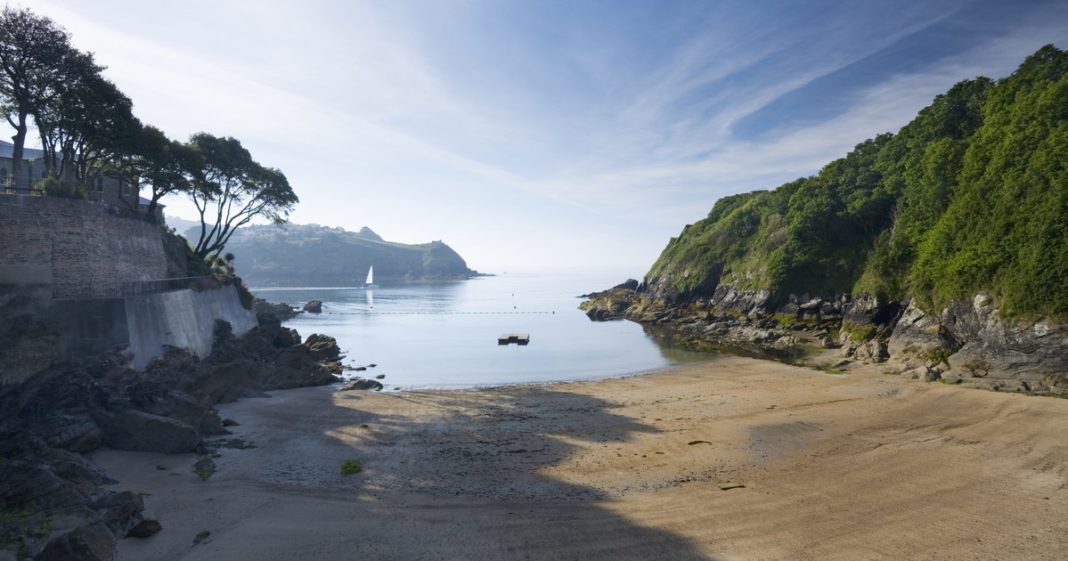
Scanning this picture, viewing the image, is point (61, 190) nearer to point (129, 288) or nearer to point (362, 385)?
point (129, 288)

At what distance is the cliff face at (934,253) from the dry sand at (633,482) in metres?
6.72

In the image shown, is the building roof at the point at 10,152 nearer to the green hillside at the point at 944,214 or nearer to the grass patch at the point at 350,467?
the grass patch at the point at 350,467

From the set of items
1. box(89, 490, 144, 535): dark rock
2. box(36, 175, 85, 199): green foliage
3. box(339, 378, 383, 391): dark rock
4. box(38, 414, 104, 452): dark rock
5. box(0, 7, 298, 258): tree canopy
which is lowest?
box(339, 378, 383, 391): dark rock

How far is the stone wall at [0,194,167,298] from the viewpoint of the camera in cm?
2169

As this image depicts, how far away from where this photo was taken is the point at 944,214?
126 feet

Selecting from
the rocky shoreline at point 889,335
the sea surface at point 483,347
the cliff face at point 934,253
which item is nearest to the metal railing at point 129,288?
the sea surface at point 483,347

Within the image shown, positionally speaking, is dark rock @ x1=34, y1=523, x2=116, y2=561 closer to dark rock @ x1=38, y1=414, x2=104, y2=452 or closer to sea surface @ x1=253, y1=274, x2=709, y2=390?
dark rock @ x1=38, y1=414, x2=104, y2=452

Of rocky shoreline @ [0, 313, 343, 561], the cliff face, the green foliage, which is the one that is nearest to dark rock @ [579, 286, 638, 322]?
the cliff face

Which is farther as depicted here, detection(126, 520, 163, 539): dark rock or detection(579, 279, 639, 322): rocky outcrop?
detection(579, 279, 639, 322): rocky outcrop

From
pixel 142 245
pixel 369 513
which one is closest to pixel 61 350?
pixel 142 245

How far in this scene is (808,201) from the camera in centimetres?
5772

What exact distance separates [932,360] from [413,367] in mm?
39621

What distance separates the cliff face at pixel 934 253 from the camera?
92.5 feet

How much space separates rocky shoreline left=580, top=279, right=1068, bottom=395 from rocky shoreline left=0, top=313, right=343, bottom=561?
3912cm
